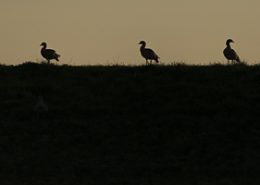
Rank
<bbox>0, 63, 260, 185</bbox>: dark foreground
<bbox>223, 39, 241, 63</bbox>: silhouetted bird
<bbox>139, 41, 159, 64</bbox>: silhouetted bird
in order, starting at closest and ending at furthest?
1. <bbox>0, 63, 260, 185</bbox>: dark foreground
2. <bbox>223, 39, 241, 63</bbox>: silhouetted bird
3. <bbox>139, 41, 159, 64</bbox>: silhouetted bird

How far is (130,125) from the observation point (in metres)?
29.7

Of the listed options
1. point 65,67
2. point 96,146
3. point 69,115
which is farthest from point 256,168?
point 65,67

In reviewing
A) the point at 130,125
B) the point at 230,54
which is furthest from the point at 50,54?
the point at 130,125

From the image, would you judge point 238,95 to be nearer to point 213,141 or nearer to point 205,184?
point 213,141

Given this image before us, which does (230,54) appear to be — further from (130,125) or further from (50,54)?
(130,125)

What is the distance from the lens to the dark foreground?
2553cm

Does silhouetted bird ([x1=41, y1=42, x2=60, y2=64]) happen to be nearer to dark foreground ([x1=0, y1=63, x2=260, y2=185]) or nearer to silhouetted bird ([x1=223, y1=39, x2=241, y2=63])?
dark foreground ([x1=0, y1=63, x2=260, y2=185])

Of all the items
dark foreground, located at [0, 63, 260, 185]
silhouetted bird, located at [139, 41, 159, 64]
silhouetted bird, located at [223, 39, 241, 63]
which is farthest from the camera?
silhouetted bird, located at [139, 41, 159, 64]

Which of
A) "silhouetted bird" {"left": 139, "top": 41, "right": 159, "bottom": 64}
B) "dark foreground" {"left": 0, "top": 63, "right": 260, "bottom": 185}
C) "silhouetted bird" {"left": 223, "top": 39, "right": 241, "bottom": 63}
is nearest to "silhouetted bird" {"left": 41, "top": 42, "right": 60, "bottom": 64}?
"silhouetted bird" {"left": 139, "top": 41, "right": 159, "bottom": 64}

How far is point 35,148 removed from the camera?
91.5 feet

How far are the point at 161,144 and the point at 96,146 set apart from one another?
182cm

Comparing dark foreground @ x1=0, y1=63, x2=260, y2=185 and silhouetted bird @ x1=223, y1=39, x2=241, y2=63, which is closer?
dark foreground @ x1=0, y1=63, x2=260, y2=185

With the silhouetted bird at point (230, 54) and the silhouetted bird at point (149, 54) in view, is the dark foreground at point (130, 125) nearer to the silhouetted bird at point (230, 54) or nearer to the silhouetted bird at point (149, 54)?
the silhouetted bird at point (230, 54)

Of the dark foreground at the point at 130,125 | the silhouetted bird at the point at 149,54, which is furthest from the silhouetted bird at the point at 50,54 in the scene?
the dark foreground at the point at 130,125
